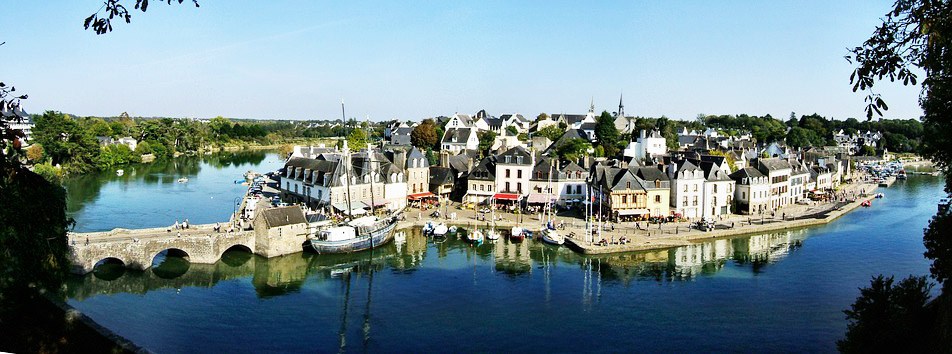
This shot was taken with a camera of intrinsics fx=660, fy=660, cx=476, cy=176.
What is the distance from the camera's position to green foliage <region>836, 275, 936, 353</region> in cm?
1453

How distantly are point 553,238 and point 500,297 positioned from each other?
30.9 ft

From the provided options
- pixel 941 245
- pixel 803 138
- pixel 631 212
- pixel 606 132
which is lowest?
pixel 631 212

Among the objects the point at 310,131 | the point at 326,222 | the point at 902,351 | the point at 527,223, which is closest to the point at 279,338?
the point at 326,222

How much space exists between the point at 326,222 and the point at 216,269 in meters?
6.05

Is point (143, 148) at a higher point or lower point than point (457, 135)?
lower

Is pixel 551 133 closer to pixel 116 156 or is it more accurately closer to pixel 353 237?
pixel 353 237

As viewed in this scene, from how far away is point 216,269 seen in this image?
27.0m

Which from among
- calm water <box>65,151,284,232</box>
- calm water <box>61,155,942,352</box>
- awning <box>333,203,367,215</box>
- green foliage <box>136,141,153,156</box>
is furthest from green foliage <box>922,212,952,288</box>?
green foliage <box>136,141,153,156</box>

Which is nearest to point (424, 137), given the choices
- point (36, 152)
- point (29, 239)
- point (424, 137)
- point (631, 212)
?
point (424, 137)

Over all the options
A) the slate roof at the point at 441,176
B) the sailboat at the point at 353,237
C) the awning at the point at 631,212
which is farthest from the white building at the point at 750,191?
the sailboat at the point at 353,237

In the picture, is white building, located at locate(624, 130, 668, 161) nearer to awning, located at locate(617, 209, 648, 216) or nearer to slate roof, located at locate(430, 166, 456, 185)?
slate roof, located at locate(430, 166, 456, 185)

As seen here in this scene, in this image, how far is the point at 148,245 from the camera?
86.0 feet

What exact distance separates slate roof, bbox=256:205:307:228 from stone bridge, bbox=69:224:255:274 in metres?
1.09

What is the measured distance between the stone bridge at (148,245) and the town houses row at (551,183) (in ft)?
27.6
